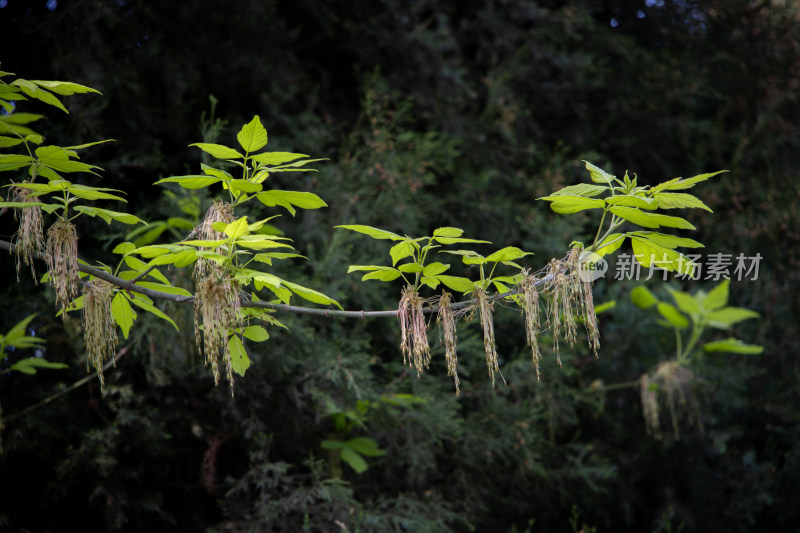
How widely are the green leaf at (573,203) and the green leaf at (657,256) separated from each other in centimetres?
7

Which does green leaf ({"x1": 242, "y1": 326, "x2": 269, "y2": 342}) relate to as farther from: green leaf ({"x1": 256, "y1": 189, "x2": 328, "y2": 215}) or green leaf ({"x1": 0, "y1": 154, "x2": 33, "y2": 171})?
green leaf ({"x1": 0, "y1": 154, "x2": 33, "y2": 171})

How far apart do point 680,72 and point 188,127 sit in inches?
84.2

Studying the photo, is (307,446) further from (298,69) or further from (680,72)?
(680,72)

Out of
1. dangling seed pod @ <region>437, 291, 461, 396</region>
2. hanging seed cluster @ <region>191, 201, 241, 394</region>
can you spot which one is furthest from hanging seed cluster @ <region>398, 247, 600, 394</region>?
hanging seed cluster @ <region>191, 201, 241, 394</region>

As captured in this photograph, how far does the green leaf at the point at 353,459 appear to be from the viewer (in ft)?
5.58

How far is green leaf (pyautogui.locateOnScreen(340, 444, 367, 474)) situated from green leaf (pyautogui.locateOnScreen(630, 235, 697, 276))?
1092 millimetres

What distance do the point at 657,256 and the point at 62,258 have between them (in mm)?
751

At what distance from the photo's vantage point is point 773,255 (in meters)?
2.80

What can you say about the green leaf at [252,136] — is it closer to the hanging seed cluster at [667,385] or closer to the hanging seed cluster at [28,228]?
the hanging seed cluster at [28,228]

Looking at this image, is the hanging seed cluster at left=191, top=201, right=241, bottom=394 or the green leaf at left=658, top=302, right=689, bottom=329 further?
the green leaf at left=658, top=302, right=689, bottom=329

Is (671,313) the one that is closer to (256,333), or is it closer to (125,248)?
(256,333)

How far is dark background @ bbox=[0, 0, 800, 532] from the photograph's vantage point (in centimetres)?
173

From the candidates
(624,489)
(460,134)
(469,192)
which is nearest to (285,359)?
(469,192)

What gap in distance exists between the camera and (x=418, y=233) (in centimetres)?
236
